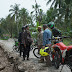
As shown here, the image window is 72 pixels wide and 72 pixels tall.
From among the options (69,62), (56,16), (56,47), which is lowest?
(69,62)

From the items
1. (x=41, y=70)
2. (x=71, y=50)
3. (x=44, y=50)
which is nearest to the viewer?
(x=71, y=50)

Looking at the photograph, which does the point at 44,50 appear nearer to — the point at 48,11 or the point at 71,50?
the point at 71,50

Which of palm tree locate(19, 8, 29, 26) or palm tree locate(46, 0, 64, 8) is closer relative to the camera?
palm tree locate(46, 0, 64, 8)

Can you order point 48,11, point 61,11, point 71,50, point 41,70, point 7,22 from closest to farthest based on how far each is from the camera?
point 71,50 → point 41,70 → point 61,11 → point 48,11 → point 7,22

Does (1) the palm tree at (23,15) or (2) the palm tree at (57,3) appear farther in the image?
(1) the palm tree at (23,15)

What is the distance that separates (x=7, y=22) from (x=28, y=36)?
51.7 meters

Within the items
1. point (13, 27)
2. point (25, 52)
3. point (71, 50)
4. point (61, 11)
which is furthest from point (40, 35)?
point (13, 27)

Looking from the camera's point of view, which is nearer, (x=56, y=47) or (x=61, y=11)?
(x=56, y=47)

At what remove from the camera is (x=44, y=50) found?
4.50m

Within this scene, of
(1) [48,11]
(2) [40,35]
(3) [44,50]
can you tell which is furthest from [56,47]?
(1) [48,11]

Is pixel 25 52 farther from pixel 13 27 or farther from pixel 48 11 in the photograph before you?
pixel 13 27

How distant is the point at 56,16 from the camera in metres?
29.3

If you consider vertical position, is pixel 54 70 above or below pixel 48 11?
below

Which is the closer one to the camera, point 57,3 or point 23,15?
point 57,3
